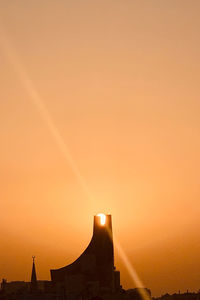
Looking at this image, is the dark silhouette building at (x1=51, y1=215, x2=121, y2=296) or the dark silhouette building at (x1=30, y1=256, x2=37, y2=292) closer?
the dark silhouette building at (x1=51, y1=215, x2=121, y2=296)

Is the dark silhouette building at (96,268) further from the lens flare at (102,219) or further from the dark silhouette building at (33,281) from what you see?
the dark silhouette building at (33,281)

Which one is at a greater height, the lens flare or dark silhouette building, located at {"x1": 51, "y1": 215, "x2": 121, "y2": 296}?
the lens flare

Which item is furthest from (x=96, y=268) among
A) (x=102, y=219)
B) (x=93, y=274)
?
(x=102, y=219)

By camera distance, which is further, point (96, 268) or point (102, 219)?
point (102, 219)

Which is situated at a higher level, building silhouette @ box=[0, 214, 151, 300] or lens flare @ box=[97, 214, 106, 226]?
lens flare @ box=[97, 214, 106, 226]

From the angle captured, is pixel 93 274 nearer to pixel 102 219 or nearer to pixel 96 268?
pixel 96 268

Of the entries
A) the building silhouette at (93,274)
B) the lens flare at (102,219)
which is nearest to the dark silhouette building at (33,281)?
the building silhouette at (93,274)

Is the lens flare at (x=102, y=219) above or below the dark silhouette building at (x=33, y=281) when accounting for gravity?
above

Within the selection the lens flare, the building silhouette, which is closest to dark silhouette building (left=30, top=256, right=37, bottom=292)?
the building silhouette

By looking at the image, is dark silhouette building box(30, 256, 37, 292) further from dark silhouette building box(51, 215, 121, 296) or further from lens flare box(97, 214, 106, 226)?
lens flare box(97, 214, 106, 226)

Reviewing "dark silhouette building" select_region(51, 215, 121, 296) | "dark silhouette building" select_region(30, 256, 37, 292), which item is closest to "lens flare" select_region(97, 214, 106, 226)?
"dark silhouette building" select_region(51, 215, 121, 296)

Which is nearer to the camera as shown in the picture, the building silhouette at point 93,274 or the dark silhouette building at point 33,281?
the building silhouette at point 93,274

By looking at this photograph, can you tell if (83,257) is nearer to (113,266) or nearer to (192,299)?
(113,266)

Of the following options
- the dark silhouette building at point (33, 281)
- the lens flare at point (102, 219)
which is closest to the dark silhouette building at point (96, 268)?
the lens flare at point (102, 219)
